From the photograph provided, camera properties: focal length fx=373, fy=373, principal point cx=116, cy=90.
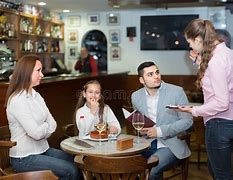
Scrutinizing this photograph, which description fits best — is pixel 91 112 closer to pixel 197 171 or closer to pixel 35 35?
pixel 197 171

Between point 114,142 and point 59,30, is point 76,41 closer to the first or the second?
point 59,30

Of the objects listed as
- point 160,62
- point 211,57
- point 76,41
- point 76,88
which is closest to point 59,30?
point 76,41

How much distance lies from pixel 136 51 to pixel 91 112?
6540 mm

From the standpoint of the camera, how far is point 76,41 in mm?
10352

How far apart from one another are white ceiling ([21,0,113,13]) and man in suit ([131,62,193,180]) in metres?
5.00

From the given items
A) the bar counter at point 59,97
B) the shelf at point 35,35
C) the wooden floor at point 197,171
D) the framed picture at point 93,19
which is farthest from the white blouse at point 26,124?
the framed picture at point 93,19

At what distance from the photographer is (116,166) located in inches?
91.9

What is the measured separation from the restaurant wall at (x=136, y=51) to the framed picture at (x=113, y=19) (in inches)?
3.1

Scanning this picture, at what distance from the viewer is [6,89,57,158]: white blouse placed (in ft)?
9.57

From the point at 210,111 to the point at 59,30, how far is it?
27.0 feet

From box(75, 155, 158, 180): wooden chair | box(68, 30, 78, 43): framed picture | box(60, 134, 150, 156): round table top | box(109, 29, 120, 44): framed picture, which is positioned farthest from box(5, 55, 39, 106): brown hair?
box(68, 30, 78, 43): framed picture

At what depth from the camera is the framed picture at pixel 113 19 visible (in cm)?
991

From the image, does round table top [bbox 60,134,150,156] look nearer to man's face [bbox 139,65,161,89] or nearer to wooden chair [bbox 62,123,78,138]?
man's face [bbox 139,65,161,89]

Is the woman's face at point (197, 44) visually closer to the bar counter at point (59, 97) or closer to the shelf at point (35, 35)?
the bar counter at point (59, 97)
